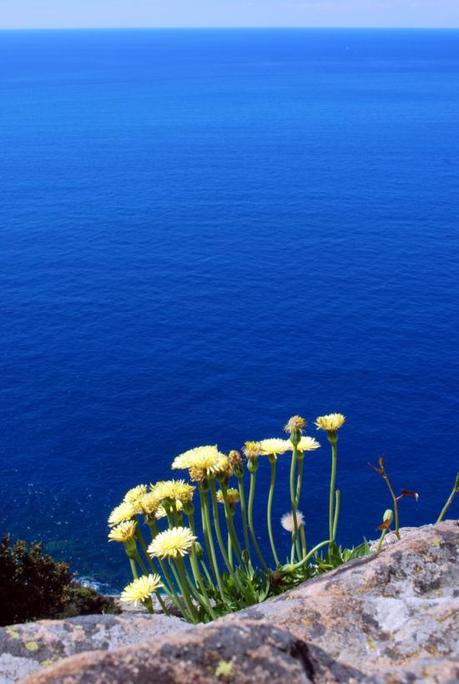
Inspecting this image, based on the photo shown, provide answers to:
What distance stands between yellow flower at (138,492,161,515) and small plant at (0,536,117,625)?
17.1 ft

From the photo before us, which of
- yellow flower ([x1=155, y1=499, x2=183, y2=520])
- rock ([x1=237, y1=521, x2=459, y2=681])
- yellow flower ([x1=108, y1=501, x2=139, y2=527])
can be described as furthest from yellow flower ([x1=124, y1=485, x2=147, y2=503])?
rock ([x1=237, y1=521, x2=459, y2=681])

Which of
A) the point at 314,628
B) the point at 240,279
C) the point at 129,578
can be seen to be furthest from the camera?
the point at 240,279

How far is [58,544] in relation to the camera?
6212 centimetres

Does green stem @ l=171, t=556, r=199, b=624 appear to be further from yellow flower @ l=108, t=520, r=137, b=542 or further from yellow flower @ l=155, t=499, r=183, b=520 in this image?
yellow flower @ l=155, t=499, r=183, b=520

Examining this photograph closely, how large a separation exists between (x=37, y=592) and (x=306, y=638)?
1331cm

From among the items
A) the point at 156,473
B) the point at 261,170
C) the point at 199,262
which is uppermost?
the point at 261,170

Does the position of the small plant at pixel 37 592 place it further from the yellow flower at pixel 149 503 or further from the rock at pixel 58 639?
the rock at pixel 58 639

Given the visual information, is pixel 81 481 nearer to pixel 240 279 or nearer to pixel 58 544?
pixel 58 544

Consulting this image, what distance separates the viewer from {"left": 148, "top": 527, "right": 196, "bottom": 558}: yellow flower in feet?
26.5

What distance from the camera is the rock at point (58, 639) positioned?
253 inches

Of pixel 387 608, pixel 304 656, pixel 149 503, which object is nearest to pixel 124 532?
pixel 149 503

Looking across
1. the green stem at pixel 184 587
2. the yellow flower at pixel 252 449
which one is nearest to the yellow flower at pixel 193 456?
the green stem at pixel 184 587

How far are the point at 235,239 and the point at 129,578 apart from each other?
83387mm

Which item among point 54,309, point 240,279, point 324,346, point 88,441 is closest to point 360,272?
point 240,279
